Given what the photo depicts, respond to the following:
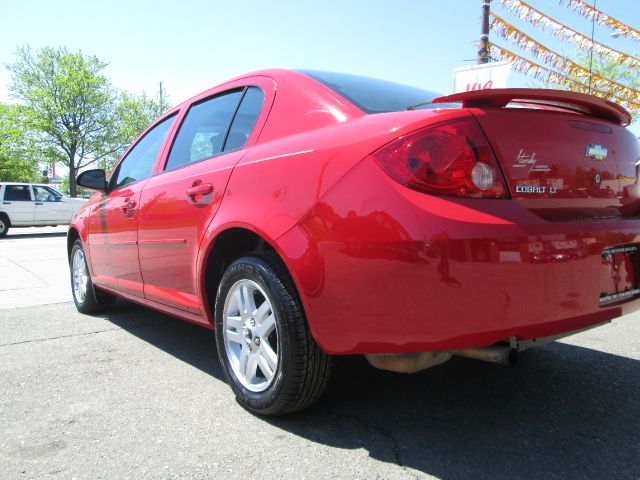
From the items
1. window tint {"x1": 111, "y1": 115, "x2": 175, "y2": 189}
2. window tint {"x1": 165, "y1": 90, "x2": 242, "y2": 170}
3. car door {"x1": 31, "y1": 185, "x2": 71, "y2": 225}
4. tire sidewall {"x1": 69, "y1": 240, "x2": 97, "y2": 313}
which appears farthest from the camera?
car door {"x1": 31, "y1": 185, "x2": 71, "y2": 225}

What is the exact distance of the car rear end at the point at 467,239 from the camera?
5.89 ft

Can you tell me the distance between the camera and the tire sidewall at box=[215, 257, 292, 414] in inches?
86.0

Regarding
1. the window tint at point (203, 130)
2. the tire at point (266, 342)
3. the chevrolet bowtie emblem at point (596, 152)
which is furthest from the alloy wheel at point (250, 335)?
the chevrolet bowtie emblem at point (596, 152)

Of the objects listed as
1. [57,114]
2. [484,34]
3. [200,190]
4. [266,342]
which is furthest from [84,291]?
[57,114]

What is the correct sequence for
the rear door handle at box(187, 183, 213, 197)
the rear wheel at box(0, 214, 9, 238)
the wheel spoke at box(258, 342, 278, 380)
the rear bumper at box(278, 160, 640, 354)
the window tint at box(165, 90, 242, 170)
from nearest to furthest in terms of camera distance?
the rear bumper at box(278, 160, 640, 354)
the wheel spoke at box(258, 342, 278, 380)
the rear door handle at box(187, 183, 213, 197)
the window tint at box(165, 90, 242, 170)
the rear wheel at box(0, 214, 9, 238)

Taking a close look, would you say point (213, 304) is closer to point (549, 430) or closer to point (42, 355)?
point (42, 355)

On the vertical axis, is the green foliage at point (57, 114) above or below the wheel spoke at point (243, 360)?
above

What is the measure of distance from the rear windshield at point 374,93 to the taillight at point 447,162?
43 centimetres

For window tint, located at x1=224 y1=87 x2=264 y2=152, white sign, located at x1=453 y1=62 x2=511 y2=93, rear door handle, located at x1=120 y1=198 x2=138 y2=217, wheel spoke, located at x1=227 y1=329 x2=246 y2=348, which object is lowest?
wheel spoke, located at x1=227 y1=329 x2=246 y2=348

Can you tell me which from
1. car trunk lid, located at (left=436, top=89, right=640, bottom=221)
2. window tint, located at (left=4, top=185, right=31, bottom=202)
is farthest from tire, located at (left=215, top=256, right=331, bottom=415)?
window tint, located at (left=4, top=185, right=31, bottom=202)

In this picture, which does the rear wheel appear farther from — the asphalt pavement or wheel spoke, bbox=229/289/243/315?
wheel spoke, bbox=229/289/243/315

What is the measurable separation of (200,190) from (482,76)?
968 centimetres

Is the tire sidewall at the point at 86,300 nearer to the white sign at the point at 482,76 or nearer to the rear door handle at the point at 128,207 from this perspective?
the rear door handle at the point at 128,207

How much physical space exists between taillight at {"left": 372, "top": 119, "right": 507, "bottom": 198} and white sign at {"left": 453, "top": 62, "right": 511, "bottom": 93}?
8.75 meters
